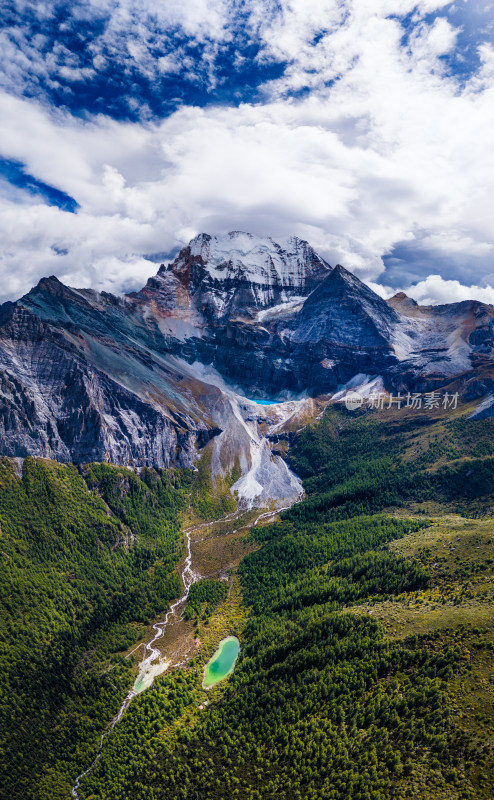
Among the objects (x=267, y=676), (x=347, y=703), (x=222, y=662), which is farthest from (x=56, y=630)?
(x=347, y=703)

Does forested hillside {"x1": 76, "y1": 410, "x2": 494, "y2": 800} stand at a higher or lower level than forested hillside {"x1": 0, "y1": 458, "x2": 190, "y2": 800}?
lower

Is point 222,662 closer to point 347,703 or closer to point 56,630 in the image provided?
point 347,703

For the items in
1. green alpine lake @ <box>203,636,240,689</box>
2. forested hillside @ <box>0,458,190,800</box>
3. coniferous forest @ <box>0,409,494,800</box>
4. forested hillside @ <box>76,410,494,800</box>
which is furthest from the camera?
green alpine lake @ <box>203,636,240,689</box>

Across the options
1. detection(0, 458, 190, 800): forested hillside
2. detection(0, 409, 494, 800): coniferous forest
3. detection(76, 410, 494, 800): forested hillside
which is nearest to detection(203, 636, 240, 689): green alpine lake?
detection(76, 410, 494, 800): forested hillside

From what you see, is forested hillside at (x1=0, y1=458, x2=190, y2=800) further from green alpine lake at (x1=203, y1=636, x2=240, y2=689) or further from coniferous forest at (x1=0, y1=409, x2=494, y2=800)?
green alpine lake at (x1=203, y1=636, x2=240, y2=689)

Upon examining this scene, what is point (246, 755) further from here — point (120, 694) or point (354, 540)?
point (354, 540)
